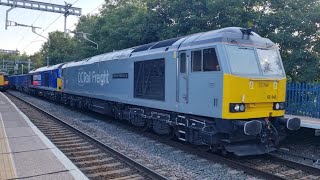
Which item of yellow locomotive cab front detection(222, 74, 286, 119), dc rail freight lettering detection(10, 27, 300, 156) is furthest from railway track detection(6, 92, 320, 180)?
yellow locomotive cab front detection(222, 74, 286, 119)

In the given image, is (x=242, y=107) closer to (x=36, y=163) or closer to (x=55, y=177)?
(x=55, y=177)

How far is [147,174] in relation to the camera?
6.97 meters

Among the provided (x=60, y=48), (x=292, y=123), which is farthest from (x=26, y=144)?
(x=60, y=48)

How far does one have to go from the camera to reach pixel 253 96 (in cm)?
789

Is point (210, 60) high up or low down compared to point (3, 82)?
up

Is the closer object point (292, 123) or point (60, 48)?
point (292, 123)

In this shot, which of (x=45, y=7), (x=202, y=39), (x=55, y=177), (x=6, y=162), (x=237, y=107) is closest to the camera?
(x=55, y=177)

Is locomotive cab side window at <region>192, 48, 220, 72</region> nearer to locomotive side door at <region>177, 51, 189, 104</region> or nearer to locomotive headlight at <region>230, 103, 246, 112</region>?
locomotive side door at <region>177, 51, 189, 104</region>

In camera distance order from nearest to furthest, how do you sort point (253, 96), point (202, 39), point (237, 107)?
point (237, 107)
point (253, 96)
point (202, 39)

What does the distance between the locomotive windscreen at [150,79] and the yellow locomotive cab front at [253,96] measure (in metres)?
2.95

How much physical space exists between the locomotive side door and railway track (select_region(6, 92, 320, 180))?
1426mm

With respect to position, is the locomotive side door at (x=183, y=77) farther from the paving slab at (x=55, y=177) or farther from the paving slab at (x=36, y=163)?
the paving slab at (x=55, y=177)

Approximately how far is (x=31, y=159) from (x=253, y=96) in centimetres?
525

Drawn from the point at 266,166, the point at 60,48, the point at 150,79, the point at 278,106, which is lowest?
the point at 266,166
